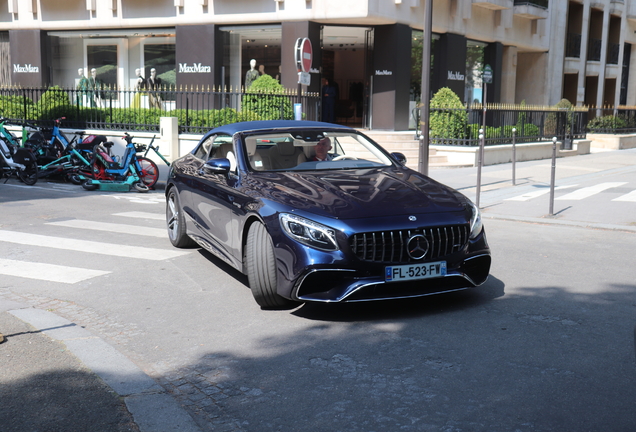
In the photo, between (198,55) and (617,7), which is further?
(617,7)

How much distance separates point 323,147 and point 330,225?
1.96 m

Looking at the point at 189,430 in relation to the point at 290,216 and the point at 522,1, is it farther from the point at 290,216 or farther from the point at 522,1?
the point at 522,1

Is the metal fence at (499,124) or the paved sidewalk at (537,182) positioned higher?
the metal fence at (499,124)

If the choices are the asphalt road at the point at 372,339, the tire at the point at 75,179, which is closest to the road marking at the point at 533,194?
the asphalt road at the point at 372,339

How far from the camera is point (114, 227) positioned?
9773 millimetres

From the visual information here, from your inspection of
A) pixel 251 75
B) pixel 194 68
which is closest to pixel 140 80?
pixel 194 68

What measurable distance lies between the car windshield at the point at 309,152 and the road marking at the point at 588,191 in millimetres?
7279

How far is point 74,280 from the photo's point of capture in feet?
22.6

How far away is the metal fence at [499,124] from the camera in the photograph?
69.0ft

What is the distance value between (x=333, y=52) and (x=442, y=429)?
83.9ft

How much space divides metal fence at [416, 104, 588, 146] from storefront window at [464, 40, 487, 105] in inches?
218

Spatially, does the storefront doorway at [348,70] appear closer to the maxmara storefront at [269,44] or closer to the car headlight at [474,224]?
the maxmara storefront at [269,44]

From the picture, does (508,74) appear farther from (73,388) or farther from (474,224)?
(73,388)

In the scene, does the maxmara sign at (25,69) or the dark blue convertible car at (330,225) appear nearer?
the dark blue convertible car at (330,225)
